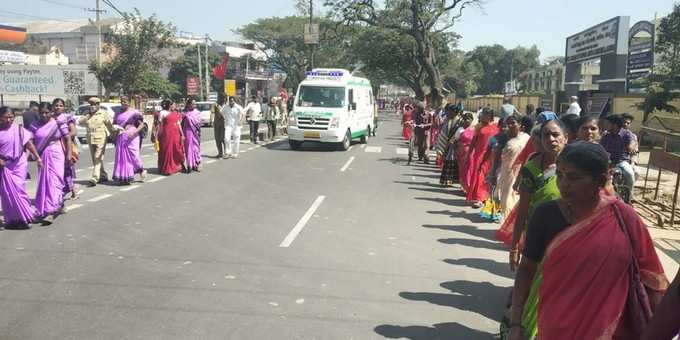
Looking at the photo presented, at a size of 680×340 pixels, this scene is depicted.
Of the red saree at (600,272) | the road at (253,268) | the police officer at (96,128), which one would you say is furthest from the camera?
the police officer at (96,128)

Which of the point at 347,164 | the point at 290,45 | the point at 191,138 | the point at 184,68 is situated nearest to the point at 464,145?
the point at 347,164

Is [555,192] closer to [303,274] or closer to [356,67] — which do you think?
[303,274]

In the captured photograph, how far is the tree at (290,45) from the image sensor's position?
214 feet

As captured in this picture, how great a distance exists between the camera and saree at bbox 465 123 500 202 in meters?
9.88

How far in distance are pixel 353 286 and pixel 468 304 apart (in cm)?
→ 103

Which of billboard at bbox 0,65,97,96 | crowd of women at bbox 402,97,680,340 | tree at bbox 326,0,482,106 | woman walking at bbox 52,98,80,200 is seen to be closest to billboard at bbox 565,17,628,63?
tree at bbox 326,0,482,106

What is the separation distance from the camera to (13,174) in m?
7.49

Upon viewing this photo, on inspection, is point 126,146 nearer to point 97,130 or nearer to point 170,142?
point 97,130

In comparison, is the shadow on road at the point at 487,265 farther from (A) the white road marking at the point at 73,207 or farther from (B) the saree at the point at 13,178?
(A) the white road marking at the point at 73,207

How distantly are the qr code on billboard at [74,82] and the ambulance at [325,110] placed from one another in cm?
2271

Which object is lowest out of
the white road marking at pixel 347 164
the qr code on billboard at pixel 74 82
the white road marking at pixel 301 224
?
the white road marking at pixel 347 164

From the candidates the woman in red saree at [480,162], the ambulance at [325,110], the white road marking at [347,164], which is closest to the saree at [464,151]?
the woman in red saree at [480,162]

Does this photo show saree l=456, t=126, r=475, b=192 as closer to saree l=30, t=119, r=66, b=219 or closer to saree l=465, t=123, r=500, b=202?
saree l=465, t=123, r=500, b=202

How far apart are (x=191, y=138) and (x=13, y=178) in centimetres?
620
